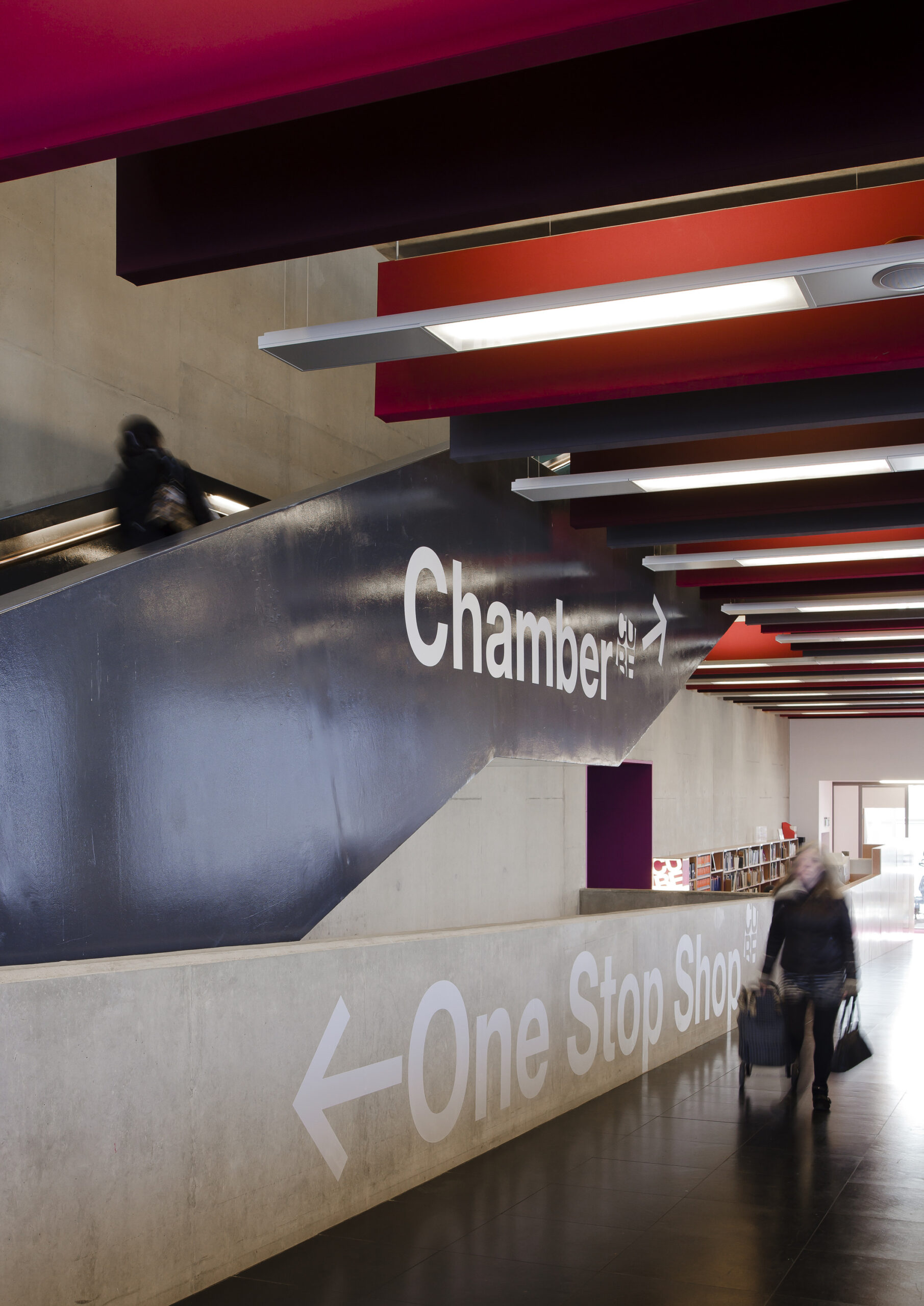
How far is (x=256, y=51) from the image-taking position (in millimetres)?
2742

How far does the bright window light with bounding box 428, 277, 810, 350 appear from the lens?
413 centimetres

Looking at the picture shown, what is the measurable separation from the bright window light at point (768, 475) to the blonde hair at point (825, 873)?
2060 millimetres

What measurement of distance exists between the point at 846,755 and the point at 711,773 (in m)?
7.98

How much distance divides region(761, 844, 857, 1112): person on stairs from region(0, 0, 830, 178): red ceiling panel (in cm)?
498

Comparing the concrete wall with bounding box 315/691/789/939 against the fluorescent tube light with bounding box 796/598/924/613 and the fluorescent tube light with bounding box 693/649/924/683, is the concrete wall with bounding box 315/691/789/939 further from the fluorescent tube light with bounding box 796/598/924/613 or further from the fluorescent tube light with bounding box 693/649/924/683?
the fluorescent tube light with bounding box 796/598/924/613

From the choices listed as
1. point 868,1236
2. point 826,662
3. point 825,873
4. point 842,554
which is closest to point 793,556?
point 842,554

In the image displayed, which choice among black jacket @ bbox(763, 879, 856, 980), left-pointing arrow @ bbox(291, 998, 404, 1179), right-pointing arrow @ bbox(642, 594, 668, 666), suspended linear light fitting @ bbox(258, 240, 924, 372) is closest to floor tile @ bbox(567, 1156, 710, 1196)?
left-pointing arrow @ bbox(291, 998, 404, 1179)

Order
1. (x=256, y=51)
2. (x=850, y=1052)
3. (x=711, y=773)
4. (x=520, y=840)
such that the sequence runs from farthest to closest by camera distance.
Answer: (x=711, y=773), (x=520, y=840), (x=850, y=1052), (x=256, y=51)

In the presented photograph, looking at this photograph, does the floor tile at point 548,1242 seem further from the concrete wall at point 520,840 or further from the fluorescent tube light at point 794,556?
the fluorescent tube light at point 794,556

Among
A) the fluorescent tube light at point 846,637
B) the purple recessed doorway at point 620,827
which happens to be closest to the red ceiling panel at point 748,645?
the fluorescent tube light at point 846,637

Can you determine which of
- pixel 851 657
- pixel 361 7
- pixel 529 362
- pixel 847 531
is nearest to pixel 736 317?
pixel 529 362

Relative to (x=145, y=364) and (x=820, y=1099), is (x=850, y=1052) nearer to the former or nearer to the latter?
(x=820, y=1099)

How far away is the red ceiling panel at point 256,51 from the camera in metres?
2.57

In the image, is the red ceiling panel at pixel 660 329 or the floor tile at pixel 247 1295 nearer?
the floor tile at pixel 247 1295
